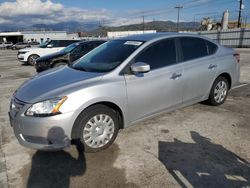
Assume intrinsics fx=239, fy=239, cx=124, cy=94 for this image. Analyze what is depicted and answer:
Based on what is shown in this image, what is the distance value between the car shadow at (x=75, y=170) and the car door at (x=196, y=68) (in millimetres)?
1880

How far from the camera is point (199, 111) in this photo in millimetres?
5125

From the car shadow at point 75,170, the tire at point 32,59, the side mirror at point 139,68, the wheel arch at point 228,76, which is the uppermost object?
the side mirror at point 139,68

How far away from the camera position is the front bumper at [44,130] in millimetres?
3053

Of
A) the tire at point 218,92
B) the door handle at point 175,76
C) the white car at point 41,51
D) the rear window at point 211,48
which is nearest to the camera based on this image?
the door handle at point 175,76

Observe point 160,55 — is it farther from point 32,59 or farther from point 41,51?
point 32,59

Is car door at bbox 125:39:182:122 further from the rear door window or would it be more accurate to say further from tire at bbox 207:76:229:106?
tire at bbox 207:76:229:106

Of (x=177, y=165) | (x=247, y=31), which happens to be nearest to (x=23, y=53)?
(x=177, y=165)

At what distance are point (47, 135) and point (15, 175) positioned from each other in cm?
63

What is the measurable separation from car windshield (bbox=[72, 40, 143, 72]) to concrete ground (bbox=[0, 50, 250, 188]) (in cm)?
122

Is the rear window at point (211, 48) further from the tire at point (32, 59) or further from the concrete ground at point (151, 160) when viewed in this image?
the tire at point (32, 59)

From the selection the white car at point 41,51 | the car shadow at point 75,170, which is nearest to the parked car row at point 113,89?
the car shadow at point 75,170

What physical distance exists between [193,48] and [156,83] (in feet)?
4.36

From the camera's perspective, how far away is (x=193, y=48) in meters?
4.70

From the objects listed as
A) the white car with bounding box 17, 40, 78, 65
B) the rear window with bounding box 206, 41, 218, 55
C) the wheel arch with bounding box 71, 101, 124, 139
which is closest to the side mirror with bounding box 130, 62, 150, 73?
the wheel arch with bounding box 71, 101, 124, 139
